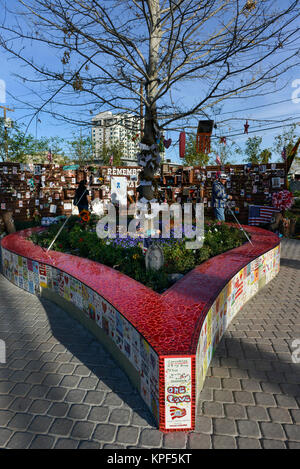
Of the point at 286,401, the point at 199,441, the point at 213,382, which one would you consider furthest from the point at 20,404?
the point at 286,401

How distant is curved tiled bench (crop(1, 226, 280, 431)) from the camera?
229 centimetres

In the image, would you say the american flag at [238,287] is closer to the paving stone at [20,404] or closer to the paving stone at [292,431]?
the paving stone at [292,431]

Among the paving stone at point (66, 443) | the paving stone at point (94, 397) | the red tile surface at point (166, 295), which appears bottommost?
the paving stone at point (94, 397)

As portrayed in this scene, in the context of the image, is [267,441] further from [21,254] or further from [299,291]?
[21,254]

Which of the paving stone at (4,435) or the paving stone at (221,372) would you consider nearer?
the paving stone at (4,435)

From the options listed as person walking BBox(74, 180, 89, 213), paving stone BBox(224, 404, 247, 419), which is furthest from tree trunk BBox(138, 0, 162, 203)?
paving stone BBox(224, 404, 247, 419)

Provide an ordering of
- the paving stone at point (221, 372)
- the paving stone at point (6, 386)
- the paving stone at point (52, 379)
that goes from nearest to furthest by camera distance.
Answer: the paving stone at point (6, 386) < the paving stone at point (52, 379) < the paving stone at point (221, 372)

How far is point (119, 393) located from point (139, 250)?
3.06 meters

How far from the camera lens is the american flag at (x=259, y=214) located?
39.4 feet

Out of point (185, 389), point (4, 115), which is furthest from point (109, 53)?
point (4, 115)

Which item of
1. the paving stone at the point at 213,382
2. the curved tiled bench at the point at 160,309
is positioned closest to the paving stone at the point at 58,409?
the curved tiled bench at the point at 160,309

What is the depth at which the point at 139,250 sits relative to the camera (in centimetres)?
560

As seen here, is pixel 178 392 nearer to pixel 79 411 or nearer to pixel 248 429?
pixel 248 429

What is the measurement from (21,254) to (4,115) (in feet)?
92.4
